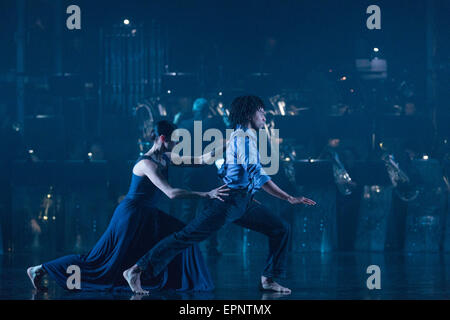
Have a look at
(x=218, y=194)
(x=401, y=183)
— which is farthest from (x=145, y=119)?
(x=218, y=194)

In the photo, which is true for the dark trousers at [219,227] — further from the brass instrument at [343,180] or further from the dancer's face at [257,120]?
the brass instrument at [343,180]

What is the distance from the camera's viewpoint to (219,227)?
5398 mm

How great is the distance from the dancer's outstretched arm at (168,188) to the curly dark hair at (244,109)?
51 cm

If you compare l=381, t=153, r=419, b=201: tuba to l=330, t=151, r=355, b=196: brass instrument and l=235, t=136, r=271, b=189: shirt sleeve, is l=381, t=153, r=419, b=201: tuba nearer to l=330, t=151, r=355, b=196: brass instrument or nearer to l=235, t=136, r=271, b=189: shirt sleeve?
l=330, t=151, r=355, b=196: brass instrument

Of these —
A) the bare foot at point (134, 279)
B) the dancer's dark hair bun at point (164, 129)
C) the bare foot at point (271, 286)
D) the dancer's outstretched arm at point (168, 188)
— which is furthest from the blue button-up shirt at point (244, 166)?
the bare foot at point (134, 279)

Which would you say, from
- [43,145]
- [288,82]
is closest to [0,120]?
[43,145]

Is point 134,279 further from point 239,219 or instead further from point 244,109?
point 244,109

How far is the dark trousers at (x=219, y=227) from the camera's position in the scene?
535 centimetres

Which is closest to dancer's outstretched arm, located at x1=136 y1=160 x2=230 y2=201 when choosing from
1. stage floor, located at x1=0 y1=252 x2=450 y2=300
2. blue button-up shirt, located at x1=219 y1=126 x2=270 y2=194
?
blue button-up shirt, located at x1=219 y1=126 x2=270 y2=194

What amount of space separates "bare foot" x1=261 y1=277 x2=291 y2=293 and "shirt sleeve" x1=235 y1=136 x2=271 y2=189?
0.67m

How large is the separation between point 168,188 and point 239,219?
542 millimetres
